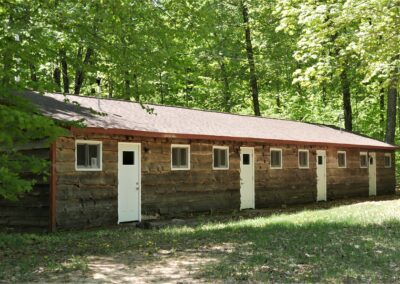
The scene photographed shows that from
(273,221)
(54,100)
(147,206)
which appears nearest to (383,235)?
(273,221)

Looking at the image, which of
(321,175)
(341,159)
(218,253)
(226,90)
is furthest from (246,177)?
(226,90)

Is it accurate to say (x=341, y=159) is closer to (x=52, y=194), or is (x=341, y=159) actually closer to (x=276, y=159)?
(x=276, y=159)

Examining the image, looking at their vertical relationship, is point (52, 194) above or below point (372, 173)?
below

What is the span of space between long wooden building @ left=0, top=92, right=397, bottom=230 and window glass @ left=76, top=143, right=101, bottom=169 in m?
0.03

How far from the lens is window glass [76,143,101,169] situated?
14.1 metres

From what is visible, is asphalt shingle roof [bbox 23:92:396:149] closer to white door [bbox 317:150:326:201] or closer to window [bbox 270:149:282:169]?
window [bbox 270:149:282:169]

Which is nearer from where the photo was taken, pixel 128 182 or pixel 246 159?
pixel 128 182

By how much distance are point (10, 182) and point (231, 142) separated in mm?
11681

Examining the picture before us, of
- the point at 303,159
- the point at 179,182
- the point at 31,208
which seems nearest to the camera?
the point at 31,208

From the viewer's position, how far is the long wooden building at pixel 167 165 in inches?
539

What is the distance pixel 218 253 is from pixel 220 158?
9.26 m

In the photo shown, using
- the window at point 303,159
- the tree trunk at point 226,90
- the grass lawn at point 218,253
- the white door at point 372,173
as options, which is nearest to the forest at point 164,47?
the tree trunk at point 226,90

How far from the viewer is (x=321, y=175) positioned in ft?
76.6

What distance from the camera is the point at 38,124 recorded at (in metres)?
7.23
